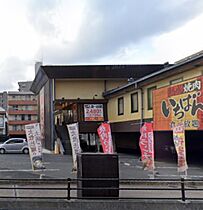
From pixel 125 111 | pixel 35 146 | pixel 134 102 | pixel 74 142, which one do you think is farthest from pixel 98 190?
pixel 125 111

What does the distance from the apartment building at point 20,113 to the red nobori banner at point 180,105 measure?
6255cm

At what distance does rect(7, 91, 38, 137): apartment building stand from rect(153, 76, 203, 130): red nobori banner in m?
62.5

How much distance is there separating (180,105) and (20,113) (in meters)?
67.9

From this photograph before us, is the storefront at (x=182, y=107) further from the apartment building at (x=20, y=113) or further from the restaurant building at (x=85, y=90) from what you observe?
the apartment building at (x=20, y=113)

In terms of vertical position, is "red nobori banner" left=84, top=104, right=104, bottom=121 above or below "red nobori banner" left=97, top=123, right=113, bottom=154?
above

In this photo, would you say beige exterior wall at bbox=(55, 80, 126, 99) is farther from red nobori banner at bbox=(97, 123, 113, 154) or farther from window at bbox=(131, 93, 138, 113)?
red nobori banner at bbox=(97, 123, 113, 154)

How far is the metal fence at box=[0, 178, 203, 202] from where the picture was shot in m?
8.62

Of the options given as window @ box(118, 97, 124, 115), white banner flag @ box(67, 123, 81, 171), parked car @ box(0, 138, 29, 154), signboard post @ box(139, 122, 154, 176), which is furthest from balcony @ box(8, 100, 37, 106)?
signboard post @ box(139, 122, 154, 176)

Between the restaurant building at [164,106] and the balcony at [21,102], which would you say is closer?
the restaurant building at [164,106]

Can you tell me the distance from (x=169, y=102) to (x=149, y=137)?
5.14 meters

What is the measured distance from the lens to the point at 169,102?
18.6 meters

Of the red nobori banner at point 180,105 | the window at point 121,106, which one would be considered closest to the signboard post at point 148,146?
the red nobori banner at point 180,105

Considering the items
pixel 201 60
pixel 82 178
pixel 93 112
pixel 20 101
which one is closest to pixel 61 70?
pixel 93 112

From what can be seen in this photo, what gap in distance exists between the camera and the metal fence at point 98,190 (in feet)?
28.3
